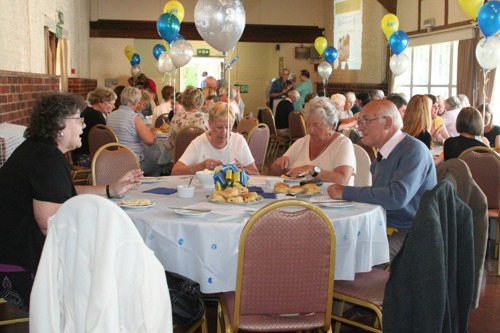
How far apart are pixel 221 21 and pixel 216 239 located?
2.51 meters

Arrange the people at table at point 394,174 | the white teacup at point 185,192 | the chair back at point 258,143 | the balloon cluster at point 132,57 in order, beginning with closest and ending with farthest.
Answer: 1. the people at table at point 394,174
2. the white teacup at point 185,192
3. the chair back at point 258,143
4. the balloon cluster at point 132,57

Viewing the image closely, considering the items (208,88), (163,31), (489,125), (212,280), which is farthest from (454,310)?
(208,88)

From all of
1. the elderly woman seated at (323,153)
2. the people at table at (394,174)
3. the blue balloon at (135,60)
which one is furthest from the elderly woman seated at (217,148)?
the blue balloon at (135,60)

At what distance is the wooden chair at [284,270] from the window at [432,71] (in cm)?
886

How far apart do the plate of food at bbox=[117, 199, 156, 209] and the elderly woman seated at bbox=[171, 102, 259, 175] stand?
1.29 m

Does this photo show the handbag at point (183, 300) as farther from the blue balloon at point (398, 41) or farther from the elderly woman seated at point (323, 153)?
the blue balloon at point (398, 41)

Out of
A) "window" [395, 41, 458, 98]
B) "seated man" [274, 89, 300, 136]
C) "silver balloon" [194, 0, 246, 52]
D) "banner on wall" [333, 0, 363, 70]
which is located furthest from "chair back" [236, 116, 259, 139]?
"banner on wall" [333, 0, 363, 70]

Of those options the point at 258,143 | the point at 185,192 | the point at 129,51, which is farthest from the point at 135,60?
the point at 185,192

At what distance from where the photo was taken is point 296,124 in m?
10.8

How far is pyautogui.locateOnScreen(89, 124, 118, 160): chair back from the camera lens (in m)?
6.25

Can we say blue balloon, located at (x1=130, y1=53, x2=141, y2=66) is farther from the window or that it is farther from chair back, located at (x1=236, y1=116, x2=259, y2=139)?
chair back, located at (x1=236, y1=116, x2=259, y2=139)

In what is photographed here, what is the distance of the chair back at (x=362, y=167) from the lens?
15.0 ft

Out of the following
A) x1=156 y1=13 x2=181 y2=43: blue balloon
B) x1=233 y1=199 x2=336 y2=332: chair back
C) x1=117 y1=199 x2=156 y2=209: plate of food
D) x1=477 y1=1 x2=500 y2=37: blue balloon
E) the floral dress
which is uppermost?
x1=156 y1=13 x2=181 y2=43: blue balloon

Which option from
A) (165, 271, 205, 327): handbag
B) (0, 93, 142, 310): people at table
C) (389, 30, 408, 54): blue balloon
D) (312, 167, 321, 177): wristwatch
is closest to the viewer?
(0, 93, 142, 310): people at table
